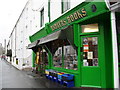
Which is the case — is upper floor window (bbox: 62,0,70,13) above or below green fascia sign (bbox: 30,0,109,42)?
above

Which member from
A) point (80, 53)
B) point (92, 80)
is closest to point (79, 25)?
point (80, 53)

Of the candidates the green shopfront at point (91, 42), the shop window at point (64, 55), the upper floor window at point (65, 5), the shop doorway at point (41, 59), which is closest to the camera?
the green shopfront at point (91, 42)

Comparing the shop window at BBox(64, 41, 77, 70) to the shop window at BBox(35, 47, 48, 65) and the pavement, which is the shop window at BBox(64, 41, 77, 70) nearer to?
the pavement

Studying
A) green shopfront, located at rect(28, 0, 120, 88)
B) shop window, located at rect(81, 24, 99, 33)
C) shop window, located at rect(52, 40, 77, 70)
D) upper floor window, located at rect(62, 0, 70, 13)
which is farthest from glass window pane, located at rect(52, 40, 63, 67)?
shop window, located at rect(81, 24, 99, 33)

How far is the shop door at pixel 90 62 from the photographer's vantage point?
6633mm

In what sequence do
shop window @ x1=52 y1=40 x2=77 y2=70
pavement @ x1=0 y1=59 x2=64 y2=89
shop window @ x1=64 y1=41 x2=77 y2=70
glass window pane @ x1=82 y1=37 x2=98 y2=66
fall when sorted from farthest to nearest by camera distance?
shop window @ x1=52 y1=40 x2=77 y2=70 → shop window @ x1=64 y1=41 x2=77 y2=70 → pavement @ x1=0 y1=59 x2=64 y2=89 → glass window pane @ x1=82 y1=37 x2=98 y2=66

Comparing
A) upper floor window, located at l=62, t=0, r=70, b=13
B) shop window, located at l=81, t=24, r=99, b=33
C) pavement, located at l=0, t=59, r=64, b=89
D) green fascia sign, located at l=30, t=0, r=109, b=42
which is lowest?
pavement, located at l=0, t=59, r=64, b=89

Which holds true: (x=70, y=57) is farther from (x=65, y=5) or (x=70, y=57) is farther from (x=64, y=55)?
(x=65, y=5)

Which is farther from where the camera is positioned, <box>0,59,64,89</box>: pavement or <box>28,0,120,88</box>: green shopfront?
<box>0,59,64,89</box>: pavement

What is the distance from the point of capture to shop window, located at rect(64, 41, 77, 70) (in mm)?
8098

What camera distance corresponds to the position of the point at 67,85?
283 inches

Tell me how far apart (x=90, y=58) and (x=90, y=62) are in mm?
195

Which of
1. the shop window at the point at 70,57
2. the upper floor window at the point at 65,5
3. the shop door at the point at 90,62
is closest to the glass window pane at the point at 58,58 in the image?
the shop window at the point at 70,57

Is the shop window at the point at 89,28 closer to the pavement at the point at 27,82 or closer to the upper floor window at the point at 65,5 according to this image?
the upper floor window at the point at 65,5
